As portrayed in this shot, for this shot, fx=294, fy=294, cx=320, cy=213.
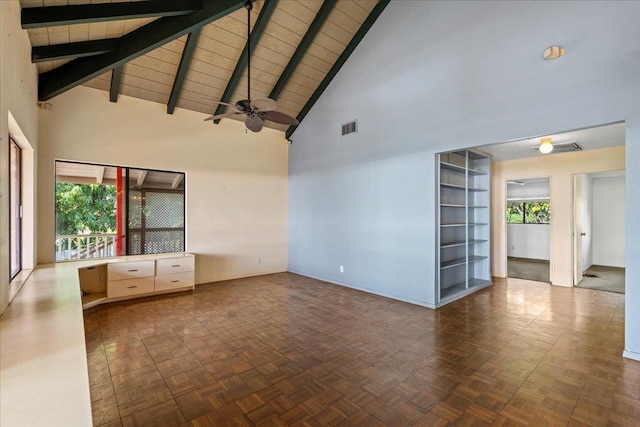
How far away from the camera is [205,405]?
6.96 feet

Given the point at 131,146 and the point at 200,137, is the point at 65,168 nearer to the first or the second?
the point at 131,146

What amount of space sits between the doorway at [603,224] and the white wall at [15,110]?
8.92 meters

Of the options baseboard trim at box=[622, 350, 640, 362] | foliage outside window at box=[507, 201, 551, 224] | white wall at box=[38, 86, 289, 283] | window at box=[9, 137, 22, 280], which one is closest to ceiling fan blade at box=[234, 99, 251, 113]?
window at box=[9, 137, 22, 280]

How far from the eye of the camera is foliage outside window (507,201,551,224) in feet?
28.7

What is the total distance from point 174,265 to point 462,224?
4935 millimetres

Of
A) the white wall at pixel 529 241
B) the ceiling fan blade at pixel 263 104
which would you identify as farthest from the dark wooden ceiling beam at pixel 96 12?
the white wall at pixel 529 241

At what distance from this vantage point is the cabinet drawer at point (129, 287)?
4.43 metres

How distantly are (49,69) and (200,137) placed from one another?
226 centimetres

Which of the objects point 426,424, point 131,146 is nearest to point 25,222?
point 131,146

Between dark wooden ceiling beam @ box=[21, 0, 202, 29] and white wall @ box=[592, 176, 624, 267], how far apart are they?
31.3 ft

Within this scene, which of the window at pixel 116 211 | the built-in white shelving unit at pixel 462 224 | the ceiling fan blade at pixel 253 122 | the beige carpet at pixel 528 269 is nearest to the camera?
the ceiling fan blade at pixel 253 122

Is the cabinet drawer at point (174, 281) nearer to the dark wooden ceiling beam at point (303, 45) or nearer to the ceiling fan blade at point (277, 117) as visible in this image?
the ceiling fan blade at point (277, 117)

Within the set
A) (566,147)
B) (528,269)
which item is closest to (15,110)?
(566,147)

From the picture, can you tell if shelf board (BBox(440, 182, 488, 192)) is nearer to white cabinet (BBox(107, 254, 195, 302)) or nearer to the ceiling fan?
the ceiling fan
